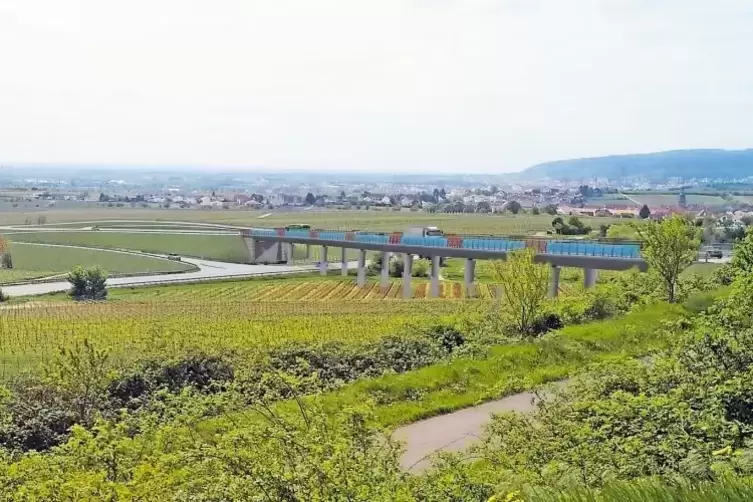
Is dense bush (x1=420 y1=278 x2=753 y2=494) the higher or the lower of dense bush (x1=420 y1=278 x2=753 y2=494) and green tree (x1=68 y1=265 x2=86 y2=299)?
the higher

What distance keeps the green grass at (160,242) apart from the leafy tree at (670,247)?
41932 millimetres

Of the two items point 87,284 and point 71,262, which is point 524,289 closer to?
point 87,284

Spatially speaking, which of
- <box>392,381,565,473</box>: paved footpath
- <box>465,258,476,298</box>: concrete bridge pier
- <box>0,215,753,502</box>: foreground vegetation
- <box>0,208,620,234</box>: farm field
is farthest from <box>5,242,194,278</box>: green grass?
<box>392,381,565,473</box>: paved footpath

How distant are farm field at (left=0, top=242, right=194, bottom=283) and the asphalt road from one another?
2.35 m

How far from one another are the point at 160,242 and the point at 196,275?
1714cm

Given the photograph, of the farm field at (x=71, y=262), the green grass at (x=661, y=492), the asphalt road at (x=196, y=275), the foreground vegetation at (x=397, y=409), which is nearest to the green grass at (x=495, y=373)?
the foreground vegetation at (x=397, y=409)

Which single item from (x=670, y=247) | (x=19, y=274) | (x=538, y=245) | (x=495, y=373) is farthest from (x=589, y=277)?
(x=19, y=274)

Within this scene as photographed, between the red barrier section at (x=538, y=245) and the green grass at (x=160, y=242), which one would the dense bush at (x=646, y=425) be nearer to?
the red barrier section at (x=538, y=245)

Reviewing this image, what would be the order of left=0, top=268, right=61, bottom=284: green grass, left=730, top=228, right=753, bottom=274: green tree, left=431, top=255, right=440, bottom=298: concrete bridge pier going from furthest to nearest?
left=0, top=268, right=61, bottom=284: green grass → left=431, top=255, right=440, bottom=298: concrete bridge pier → left=730, top=228, right=753, bottom=274: green tree

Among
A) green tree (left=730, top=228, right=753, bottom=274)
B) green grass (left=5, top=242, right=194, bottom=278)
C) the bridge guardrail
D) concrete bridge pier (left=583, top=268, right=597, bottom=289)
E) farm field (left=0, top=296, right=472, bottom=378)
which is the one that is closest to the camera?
green tree (left=730, top=228, right=753, bottom=274)

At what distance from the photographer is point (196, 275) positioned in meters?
49.9

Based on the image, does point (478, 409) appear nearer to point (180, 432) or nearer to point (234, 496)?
point (180, 432)

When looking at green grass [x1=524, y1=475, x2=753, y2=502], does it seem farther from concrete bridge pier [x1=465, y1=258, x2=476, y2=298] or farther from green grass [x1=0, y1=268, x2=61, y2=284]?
green grass [x1=0, y1=268, x2=61, y2=284]

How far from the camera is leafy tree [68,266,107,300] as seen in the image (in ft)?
133
